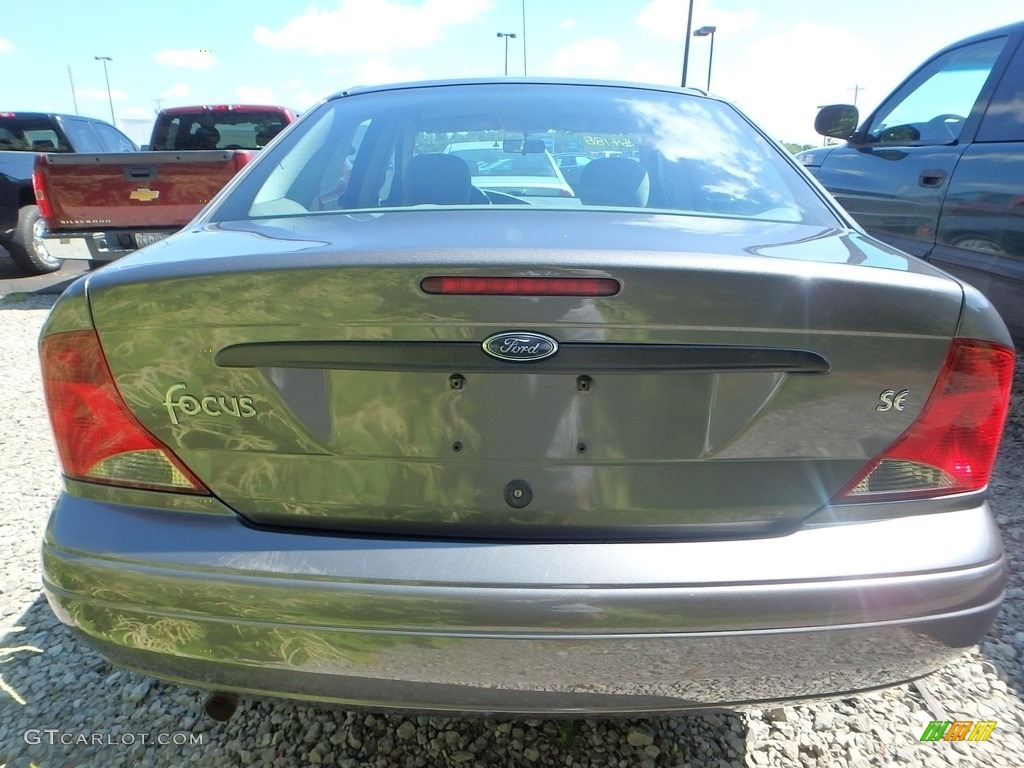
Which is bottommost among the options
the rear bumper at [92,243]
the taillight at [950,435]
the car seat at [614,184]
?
the rear bumper at [92,243]

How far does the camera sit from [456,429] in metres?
1.34

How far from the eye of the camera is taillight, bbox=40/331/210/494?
1.40 meters

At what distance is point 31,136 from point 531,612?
9714mm

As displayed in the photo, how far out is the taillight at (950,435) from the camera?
1.38 metres

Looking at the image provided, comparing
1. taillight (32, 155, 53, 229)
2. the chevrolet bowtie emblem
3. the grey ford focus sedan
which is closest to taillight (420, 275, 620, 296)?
the grey ford focus sedan

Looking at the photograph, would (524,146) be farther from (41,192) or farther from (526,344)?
(41,192)

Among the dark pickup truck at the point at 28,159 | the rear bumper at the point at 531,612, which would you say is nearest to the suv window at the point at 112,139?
the dark pickup truck at the point at 28,159

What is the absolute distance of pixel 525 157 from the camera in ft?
7.89

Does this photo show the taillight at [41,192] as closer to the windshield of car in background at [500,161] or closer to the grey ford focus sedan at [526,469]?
the windshield of car in background at [500,161]

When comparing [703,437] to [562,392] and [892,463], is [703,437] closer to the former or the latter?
[562,392]

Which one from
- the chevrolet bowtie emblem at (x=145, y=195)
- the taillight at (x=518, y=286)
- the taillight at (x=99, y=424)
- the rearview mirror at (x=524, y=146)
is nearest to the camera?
the taillight at (x=518, y=286)

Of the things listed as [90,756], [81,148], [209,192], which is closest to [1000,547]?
[90,756]

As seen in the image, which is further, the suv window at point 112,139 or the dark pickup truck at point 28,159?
the suv window at point 112,139

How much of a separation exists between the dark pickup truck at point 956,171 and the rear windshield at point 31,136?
8.33 meters
